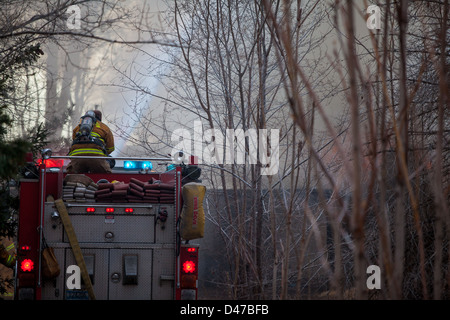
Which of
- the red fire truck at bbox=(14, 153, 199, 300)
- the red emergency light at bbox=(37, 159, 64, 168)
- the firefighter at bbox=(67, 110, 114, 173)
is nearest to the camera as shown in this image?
the red fire truck at bbox=(14, 153, 199, 300)

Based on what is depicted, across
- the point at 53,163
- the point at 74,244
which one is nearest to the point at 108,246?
the point at 74,244

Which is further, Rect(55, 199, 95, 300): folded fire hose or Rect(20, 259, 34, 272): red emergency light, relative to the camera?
Rect(20, 259, 34, 272): red emergency light

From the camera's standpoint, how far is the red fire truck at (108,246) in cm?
610

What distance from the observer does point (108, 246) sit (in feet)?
20.3

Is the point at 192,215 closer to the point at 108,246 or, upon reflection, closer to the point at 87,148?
the point at 108,246

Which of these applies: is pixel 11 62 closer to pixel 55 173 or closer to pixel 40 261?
pixel 55 173

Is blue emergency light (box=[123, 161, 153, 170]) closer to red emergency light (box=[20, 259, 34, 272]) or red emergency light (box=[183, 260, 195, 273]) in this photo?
red emergency light (box=[183, 260, 195, 273])

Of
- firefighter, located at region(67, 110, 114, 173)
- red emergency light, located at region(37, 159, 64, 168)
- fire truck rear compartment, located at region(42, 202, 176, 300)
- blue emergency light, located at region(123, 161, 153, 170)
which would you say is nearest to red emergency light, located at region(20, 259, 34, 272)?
fire truck rear compartment, located at region(42, 202, 176, 300)

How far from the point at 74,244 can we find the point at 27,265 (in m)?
0.57

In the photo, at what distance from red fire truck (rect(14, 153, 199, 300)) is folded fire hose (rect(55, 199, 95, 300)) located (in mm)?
44

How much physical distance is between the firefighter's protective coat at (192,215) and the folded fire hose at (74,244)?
1.08 m

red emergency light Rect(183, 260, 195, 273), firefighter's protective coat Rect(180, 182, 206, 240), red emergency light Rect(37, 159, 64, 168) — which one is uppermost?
red emergency light Rect(37, 159, 64, 168)

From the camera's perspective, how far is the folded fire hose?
236 inches
